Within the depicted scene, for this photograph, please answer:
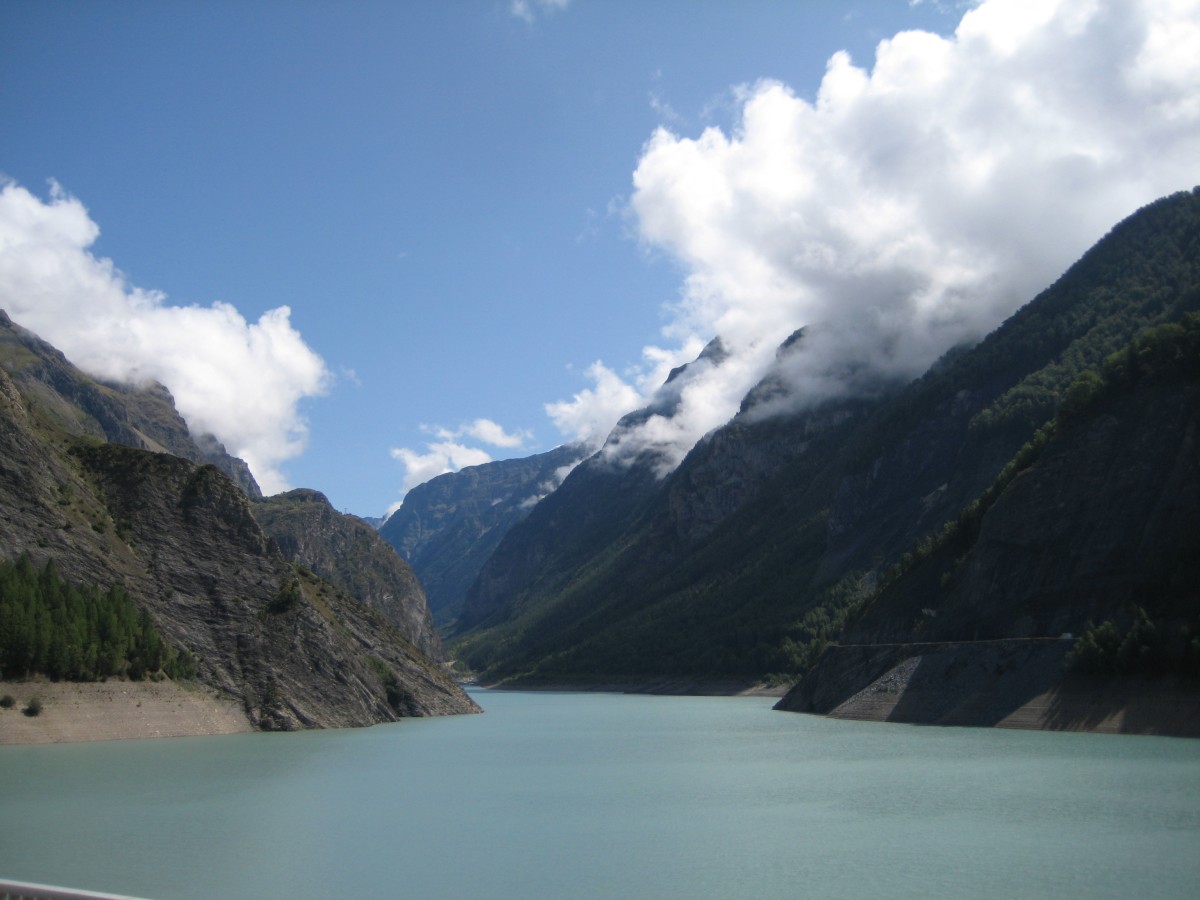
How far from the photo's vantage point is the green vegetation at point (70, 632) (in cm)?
6256

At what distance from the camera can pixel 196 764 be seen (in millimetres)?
57156

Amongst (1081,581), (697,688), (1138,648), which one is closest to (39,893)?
(1138,648)

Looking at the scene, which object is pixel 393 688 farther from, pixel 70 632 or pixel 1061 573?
pixel 1061 573

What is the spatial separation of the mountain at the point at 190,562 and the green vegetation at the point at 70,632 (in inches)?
111

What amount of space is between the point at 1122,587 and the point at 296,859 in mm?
59884

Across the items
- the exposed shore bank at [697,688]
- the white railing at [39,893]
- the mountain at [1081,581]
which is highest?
the white railing at [39,893]

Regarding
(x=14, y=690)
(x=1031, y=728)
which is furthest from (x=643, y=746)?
(x=14, y=690)

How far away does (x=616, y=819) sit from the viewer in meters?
40.5

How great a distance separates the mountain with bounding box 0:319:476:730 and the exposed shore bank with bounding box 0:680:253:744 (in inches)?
122

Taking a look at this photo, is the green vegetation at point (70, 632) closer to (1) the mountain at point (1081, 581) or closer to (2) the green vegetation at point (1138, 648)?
(1) the mountain at point (1081, 581)

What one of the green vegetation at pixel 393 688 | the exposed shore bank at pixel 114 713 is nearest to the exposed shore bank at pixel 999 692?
the green vegetation at pixel 393 688

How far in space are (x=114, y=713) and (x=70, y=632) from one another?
19.3 feet

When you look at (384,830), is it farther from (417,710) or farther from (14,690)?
(417,710)

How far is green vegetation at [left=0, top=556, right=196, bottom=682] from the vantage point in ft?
Result: 205
